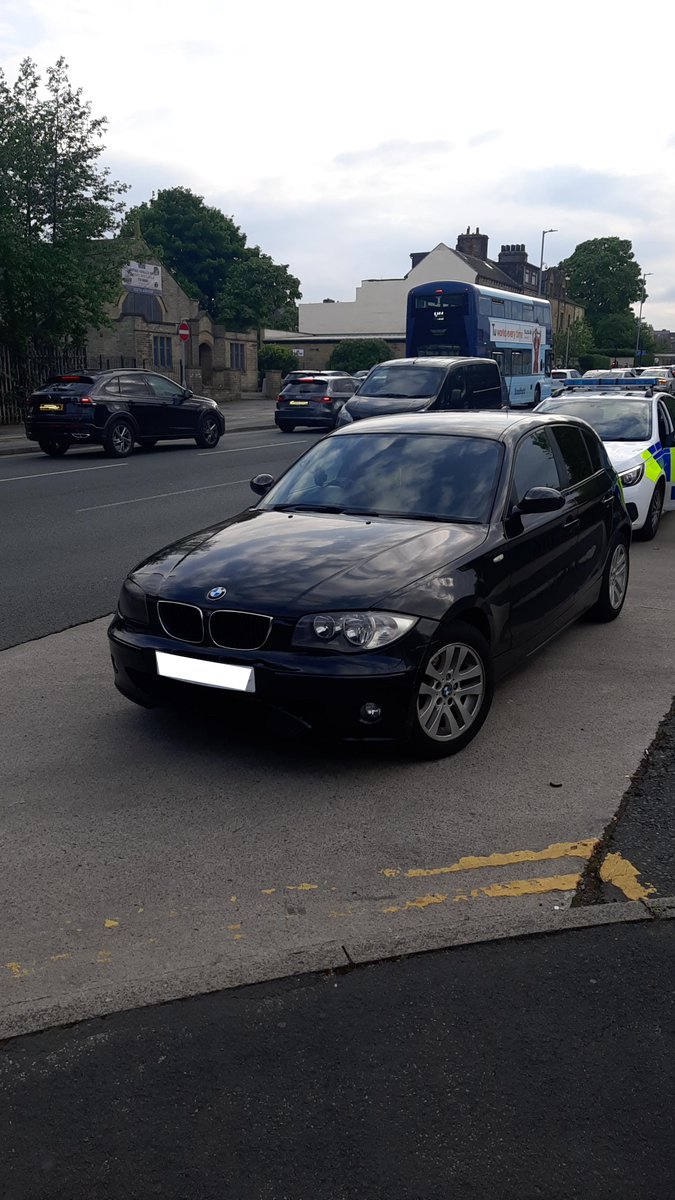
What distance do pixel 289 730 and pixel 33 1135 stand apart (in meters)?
2.27

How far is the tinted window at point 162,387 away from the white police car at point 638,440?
11.4 meters

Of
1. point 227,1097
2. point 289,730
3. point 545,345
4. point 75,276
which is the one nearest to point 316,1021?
point 227,1097

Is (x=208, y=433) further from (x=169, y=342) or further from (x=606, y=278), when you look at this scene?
(x=606, y=278)

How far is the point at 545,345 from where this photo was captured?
36312 millimetres

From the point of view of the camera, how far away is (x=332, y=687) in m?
4.61

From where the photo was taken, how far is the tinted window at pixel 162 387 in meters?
22.7

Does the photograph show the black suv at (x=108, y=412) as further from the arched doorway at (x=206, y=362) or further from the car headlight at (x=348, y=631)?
the arched doorway at (x=206, y=362)

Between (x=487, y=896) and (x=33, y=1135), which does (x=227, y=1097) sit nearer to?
(x=33, y=1135)

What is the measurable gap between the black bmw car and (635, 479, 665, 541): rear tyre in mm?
5247

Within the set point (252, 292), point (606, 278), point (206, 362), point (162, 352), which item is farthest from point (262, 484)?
point (606, 278)

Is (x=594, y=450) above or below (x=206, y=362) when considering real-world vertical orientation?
above

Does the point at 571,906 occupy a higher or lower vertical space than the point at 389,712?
lower

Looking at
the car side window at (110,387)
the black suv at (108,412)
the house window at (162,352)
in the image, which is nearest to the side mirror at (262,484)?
the black suv at (108,412)

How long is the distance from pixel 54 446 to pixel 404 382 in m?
7.25
